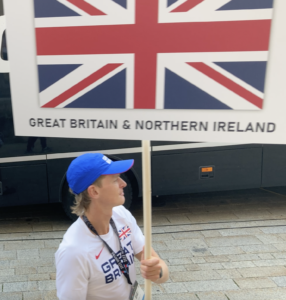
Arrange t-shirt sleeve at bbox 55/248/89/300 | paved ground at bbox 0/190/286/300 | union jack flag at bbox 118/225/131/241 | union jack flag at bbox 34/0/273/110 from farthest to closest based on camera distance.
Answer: paved ground at bbox 0/190/286/300 → union jack flag at bbox 118/225/131/241 → t-shirt sleeve at bbox 55/248/89/300 → union jack flag at bbox 34/0/273/110

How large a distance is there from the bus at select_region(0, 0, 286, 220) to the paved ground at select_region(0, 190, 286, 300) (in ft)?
1.54

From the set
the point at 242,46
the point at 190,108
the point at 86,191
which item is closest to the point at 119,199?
the point at 86,191

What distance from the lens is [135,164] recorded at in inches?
198

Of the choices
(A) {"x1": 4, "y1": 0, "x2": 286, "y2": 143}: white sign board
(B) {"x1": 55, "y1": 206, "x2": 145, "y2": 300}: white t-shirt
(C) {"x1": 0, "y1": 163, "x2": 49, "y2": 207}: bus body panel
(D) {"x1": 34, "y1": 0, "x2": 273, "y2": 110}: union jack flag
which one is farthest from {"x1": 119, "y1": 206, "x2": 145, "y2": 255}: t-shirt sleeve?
(C) {"x1": 0, "y1": 163, "x2": 49, "y2": 207}: bus body panel

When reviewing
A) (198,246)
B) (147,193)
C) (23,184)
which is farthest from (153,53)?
(23,184)

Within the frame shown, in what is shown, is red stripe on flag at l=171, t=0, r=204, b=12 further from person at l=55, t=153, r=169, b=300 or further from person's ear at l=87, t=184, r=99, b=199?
person's ear at l=87, t=184, r=99, b=199

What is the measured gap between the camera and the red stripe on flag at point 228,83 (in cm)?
142

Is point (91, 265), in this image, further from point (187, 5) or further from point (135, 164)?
point (135, 164)

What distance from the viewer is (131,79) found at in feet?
4.98

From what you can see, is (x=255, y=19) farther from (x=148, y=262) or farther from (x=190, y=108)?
(x=148, y=262)

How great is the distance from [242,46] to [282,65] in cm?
17

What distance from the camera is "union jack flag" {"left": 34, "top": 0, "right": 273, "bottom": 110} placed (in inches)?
54.7

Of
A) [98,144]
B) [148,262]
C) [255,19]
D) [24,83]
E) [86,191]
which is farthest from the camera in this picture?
[98,144]

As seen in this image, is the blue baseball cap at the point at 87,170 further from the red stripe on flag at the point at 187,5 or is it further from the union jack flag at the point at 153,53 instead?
the red stripe on flag at the point at 187,5
